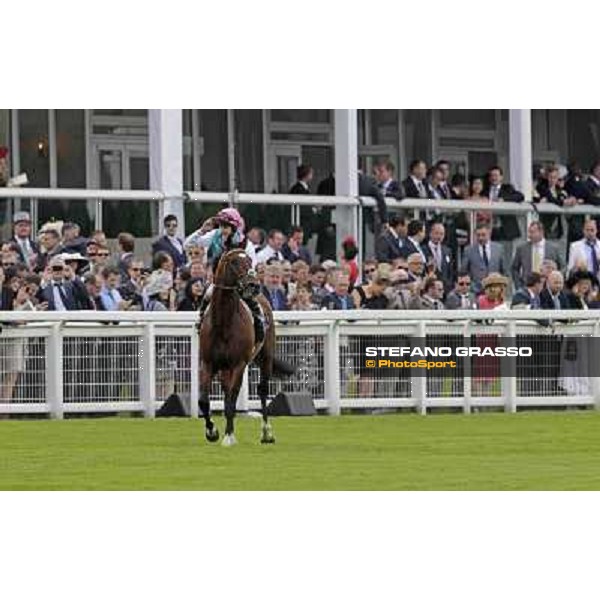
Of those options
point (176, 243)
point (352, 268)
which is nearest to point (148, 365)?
point (176, 243)

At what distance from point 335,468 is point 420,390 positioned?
7.86 meters

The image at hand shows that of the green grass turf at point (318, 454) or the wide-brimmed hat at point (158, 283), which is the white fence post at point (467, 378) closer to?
the green grass turf at point (318, 454)

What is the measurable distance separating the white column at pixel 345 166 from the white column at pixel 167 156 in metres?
2.41

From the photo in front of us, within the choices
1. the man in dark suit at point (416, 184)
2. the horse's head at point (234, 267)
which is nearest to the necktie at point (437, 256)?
the man in dark suit at point (416, 184)

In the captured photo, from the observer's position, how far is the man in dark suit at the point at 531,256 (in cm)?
2750

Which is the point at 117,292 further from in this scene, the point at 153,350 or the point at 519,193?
the point at 519,193

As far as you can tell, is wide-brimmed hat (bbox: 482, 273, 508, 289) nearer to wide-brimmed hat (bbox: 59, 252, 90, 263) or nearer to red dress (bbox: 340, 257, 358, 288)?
red dress (bbox: 340, 257, 358, 288)

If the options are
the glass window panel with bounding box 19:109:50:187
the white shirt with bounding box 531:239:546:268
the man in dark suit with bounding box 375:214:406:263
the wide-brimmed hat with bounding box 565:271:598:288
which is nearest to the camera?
the wide-brimmed hat with bounding box 565:271:598:288

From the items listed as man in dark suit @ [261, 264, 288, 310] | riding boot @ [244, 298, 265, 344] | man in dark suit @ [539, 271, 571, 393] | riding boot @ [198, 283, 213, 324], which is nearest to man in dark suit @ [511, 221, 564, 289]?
man in dark suit @ [539, 271, 571, 393]

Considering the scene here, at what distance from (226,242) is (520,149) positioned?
46.9 ft

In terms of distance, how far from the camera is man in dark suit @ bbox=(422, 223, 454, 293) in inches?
1061

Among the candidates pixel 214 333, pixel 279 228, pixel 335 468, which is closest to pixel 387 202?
pixel 279 228

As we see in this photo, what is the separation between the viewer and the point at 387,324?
2336 cm

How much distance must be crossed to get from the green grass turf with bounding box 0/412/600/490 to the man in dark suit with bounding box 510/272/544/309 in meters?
2.38
